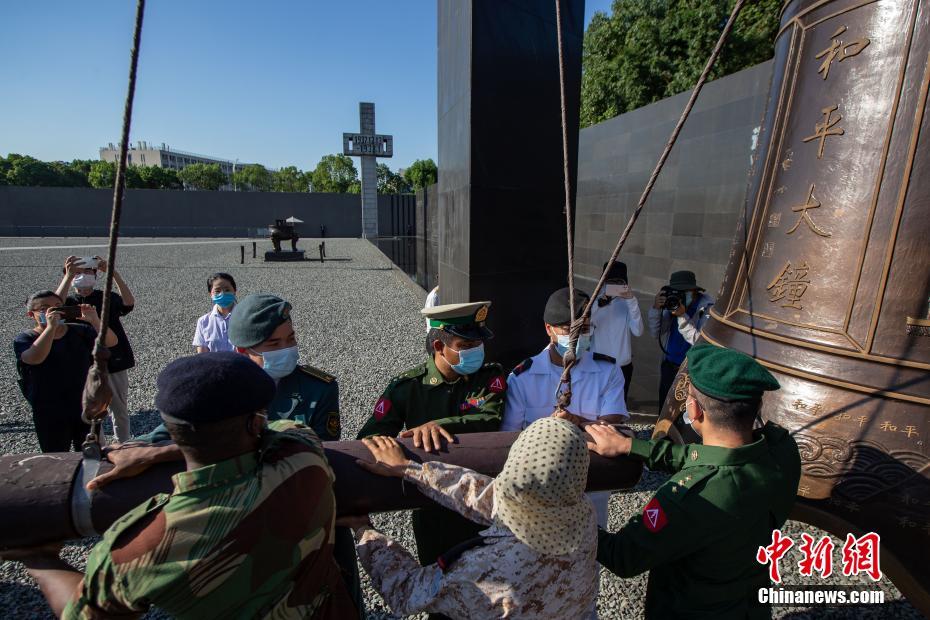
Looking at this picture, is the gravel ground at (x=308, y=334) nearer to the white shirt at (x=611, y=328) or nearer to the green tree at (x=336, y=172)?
the white shirt at (x=611, y=328)

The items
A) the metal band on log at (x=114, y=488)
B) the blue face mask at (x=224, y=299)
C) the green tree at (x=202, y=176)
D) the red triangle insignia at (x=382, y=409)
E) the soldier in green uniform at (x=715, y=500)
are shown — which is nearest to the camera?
the metal band on log at (x=114, y=488)

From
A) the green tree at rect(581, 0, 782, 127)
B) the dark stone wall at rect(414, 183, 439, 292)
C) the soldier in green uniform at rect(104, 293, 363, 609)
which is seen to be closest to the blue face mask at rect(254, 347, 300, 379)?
the soldier in green uniform at rect(104, 293, 363, 609)

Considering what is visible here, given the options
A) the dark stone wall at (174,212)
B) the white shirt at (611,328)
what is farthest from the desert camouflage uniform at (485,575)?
the dark stone wall at (174,212)

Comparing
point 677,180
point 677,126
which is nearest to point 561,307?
point 677,126

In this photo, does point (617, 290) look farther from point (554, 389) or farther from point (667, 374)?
point (554, 389)

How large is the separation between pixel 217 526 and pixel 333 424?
1252 mm

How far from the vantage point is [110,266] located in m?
1.11

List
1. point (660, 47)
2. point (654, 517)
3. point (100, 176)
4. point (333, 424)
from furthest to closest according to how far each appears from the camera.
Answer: point (100, 176)
point (660, 47)
point (333, 424)
point (654, 517)

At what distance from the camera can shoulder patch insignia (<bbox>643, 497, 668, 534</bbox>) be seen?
134cm

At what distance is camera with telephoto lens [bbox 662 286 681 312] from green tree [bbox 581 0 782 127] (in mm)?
13333

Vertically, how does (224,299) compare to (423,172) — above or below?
below

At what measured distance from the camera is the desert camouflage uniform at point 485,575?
1133 mm

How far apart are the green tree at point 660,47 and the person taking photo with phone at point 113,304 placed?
15.6m

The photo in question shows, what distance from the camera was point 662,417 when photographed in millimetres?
2123
